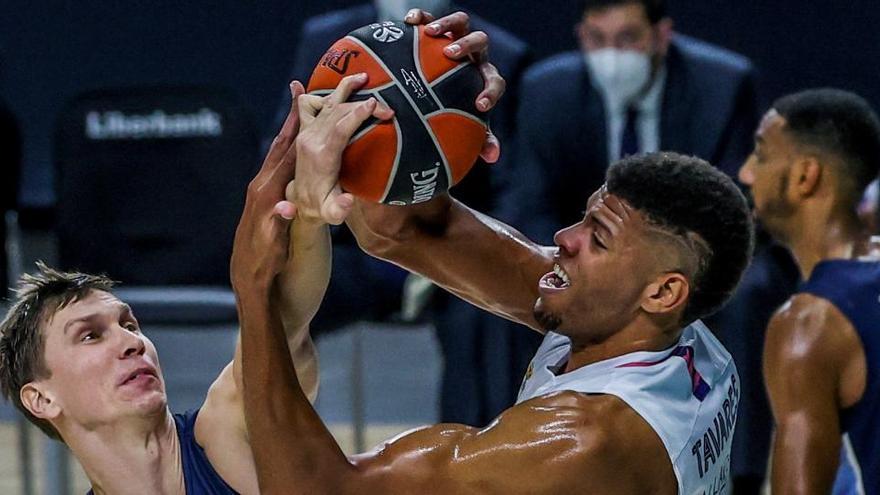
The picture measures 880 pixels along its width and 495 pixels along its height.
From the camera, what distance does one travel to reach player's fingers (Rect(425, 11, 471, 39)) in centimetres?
301

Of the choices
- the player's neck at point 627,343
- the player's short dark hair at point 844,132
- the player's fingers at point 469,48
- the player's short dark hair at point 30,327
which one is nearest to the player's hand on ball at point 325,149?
the player's fingers at point 469,48

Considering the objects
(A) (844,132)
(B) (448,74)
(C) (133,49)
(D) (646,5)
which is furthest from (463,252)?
(C) (133,49)

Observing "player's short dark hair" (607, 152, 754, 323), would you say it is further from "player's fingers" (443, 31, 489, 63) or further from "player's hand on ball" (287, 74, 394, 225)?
"player's hand on ball" (287, 74, 394, 225)

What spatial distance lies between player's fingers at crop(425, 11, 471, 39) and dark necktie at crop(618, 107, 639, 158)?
3.00m

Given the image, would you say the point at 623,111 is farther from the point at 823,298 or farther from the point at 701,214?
the point at 701,214

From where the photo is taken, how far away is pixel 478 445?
2.88 m

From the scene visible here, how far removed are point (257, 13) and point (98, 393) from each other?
493cm

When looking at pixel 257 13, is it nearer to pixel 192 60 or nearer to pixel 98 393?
pixel 192 60

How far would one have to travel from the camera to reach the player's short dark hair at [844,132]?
4332 millimetres

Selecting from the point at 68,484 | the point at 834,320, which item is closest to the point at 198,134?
the point at 68,484

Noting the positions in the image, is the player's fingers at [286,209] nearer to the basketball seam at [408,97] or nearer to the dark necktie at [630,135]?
the basketball seam at [408,97]

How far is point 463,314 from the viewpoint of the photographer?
19.0ft

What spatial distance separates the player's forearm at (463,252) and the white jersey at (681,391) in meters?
0.29

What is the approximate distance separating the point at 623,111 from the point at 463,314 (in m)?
1.04
